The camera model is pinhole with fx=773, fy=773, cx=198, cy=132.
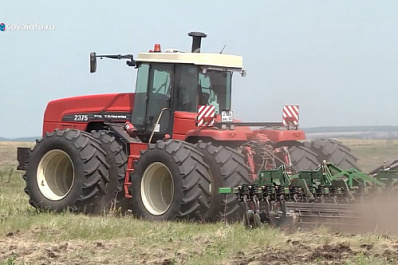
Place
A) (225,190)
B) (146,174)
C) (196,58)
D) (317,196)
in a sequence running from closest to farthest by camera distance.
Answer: (317,196), (225,190), (146,174), (196,58)

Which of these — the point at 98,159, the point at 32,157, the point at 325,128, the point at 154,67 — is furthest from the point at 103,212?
the point at 325,128

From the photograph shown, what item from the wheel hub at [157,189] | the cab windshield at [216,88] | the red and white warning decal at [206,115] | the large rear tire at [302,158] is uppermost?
the cab windshield at [216,88]

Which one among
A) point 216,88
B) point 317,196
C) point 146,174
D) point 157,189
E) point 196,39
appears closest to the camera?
point 317,196

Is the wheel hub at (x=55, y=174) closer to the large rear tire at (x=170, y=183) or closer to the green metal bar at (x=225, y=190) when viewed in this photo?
the large rear tire at (x=170, y=183)

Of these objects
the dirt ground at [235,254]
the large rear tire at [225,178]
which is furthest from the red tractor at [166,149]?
the dirt ground at [235,254]

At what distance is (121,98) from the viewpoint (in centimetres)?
1356

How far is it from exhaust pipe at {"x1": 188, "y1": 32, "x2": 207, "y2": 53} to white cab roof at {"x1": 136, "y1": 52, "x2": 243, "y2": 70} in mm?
418

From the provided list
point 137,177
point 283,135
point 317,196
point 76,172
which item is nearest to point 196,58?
point 283,135

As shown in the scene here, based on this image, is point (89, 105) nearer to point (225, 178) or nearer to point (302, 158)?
point (225, 178)

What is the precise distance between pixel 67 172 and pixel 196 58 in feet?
9.87

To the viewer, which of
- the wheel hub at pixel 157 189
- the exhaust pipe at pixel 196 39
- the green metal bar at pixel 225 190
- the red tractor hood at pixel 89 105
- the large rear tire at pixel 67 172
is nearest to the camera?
the green metal bar at pixel 225 190

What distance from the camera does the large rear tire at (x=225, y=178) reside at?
35.7 feet

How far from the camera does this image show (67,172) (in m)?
13.2

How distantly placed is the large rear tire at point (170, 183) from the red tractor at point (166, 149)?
1 cm
